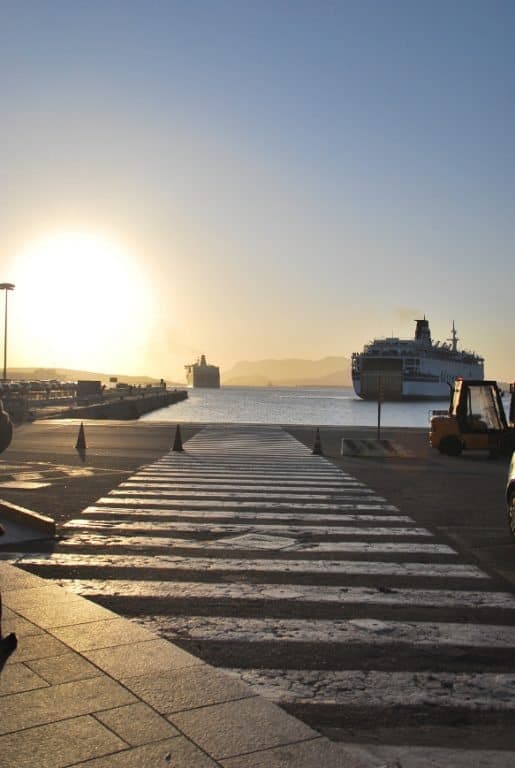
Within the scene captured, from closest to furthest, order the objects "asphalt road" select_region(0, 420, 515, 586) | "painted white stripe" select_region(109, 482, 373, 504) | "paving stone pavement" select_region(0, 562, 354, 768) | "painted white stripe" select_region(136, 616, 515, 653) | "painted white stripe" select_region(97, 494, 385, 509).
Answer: "paving stone pavement" select_region(0, 562, 354, 768), "painted white stripe" select_region(136, 616, 515, 653), "asphalt road" select_region(0, 420, 515, 586), "painted white stripe" select_region(97, 494, 385, 509), "painted white stripe" select_region(109, 482, 373, 504)

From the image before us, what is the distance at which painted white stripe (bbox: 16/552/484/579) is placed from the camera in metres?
8.32

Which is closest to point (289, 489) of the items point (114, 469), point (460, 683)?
point (114, 469)

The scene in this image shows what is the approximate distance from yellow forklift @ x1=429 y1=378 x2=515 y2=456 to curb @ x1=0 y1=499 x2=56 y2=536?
1652cm

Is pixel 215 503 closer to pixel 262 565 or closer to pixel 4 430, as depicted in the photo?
pixel 262 565

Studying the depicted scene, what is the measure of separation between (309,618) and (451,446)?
61.0ft

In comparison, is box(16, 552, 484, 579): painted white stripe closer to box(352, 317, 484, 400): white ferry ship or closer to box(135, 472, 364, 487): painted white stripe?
box(135, 472, 364, 487): painted white stripe

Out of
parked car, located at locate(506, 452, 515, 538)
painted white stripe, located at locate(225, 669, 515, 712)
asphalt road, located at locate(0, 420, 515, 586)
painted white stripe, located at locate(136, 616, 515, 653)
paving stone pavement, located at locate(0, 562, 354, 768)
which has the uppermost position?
parked car, located at locate(506, 452, 515, 538)

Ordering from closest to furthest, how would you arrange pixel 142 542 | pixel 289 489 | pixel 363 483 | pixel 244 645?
1. pixel 244 645
2. pixel 142 542
3. pixel 289 489
4. pixel 363 483

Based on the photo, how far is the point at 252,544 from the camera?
9664mm

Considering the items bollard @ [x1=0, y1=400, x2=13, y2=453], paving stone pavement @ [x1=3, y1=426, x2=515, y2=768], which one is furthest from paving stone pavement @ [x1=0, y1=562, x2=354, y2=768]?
bollard @ [x1=0, y1=400, x2=13, y2=453]

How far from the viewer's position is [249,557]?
8.95 m

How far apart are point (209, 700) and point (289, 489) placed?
10488 mm

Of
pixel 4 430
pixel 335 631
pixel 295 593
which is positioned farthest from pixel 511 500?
pixel 4 430

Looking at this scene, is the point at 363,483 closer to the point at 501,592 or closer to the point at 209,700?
the point at 501,592
